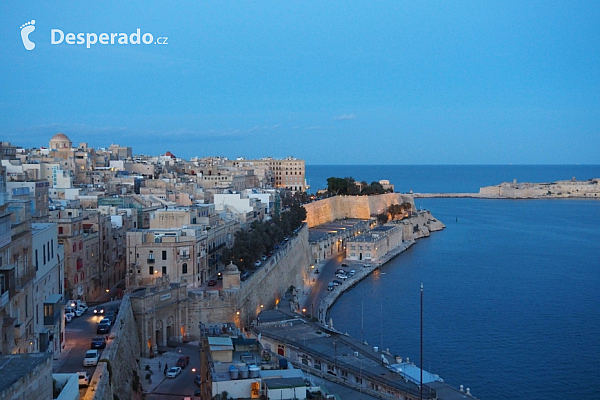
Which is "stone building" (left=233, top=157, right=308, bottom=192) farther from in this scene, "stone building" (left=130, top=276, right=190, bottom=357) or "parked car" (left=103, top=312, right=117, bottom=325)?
"parked car" (left=103, top=312, right=117, bottom=325)

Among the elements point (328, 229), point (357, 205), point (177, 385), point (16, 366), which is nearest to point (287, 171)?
point (357, 205)

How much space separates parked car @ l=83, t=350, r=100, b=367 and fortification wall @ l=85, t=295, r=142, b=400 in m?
0.12

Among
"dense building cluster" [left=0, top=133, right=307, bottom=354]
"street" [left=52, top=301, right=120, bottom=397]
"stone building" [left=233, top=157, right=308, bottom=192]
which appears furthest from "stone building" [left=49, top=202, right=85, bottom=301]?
"stone building" [left=233, top=157, right=308, bottom=192]

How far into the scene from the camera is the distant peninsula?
8444 cm

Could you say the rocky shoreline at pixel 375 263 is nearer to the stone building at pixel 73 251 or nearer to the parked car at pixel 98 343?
the stone building at pixel 73 251

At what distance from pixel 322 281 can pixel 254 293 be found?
29.1 feet

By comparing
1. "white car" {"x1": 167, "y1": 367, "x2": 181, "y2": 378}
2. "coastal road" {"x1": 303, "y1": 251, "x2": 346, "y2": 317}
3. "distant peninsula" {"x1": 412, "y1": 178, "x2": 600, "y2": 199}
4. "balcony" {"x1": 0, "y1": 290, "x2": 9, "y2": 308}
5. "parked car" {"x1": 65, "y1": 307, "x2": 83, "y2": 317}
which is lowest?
"coastal road" {"x1": 303, "y1": 251, "x2": 346, "y2": 317}

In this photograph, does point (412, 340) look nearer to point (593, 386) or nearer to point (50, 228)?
point (593, 386)

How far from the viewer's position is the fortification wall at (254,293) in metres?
15.0

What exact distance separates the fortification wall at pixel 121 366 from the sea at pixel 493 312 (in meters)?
7.29

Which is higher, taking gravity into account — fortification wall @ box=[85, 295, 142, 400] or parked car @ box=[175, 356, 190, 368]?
fortification wall @ box=[85, 295, 142, 400]

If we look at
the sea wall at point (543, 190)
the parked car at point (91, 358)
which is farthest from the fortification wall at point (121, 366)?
the sea wall at point (543, 190)

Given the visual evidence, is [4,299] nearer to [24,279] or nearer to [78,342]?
[24,279]

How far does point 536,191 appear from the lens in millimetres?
85062
